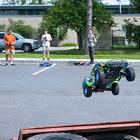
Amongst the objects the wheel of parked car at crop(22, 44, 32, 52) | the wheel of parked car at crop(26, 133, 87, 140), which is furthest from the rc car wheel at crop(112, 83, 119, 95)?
the wheel of parked car at crop(22, 44, 32, 52)

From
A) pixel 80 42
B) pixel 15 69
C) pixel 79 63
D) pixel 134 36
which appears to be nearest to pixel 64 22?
pixel 80 42

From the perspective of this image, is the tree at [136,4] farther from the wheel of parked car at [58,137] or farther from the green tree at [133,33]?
the wheel of parked car at [58,137]

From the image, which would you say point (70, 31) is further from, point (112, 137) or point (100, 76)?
point (100, 76)

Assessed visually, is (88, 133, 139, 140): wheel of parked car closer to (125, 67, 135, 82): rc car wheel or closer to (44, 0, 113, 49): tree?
(125, 67, 135, 82): rc car wheel

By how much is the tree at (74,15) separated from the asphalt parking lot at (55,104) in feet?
60.9

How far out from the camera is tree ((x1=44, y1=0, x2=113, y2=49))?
34844 mm

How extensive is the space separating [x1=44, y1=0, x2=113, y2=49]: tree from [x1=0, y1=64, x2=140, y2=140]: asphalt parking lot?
60.9 feet

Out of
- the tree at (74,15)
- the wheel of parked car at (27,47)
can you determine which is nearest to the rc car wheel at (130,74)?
the tree at (74,15)

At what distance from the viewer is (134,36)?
3975 centimetres

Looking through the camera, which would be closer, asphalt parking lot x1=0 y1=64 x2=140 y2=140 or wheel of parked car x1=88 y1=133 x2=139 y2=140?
wheel of parked car x1=88 y1=133 x2=139 y2=140

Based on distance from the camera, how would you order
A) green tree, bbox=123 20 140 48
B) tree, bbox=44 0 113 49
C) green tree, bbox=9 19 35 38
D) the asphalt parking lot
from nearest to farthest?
the asphalt parking lot
tree, bbox=44 0 113 49
green tree, bbox=123 20 140 48
green tree, bbox=9 19 35 38

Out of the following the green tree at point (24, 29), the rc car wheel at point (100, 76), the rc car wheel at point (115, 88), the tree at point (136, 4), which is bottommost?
the green tree at point (24, 29)

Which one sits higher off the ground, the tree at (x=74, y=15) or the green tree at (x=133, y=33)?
the tree at (x=74, y=15)

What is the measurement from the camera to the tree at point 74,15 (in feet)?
114
